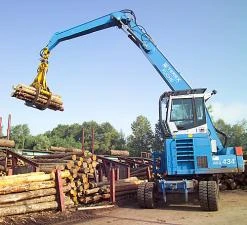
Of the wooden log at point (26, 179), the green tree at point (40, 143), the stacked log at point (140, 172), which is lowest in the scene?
the wooden log at point (26, 179)

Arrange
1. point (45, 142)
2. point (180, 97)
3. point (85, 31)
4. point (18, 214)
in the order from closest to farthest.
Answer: point (18, 214) → point (180, 97) → point (85, 31) → point (45, 142)

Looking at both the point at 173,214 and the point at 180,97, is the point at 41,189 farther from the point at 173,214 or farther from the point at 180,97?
the point at 180,97

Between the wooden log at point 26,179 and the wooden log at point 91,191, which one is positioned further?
the wooden log at point 91,191

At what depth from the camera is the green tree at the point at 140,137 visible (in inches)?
3332

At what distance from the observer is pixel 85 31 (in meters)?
15.3

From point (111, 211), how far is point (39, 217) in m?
2.55

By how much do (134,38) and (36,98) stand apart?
484 cm

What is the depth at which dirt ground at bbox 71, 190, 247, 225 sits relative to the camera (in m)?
9.88

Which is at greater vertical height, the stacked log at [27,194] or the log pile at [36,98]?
the log pile at [36,98]

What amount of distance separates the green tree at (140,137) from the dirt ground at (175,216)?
6827 cm

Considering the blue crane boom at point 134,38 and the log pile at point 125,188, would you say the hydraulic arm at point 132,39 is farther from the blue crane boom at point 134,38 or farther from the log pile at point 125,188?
the log pile at point 125,188

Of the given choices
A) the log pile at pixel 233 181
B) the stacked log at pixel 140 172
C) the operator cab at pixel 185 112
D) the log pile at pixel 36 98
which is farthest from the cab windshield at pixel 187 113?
the stacked log at pixel 140 172

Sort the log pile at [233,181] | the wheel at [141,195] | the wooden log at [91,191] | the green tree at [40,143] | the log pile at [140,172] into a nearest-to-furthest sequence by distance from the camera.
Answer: the wheel at [141,195], the wooden log at [91,191], the log pile at [233,181], the log pile at [140,172], the green tree at [40,143]

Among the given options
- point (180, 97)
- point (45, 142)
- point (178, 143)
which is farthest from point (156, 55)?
point (45, 142)
